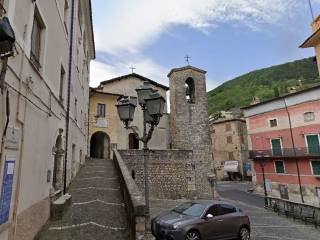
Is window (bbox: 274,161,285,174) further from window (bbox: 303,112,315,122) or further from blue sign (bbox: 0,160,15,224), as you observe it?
blue sign (bbox: 0,160,15,224)

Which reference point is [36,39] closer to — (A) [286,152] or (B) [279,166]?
(A) [286,152]

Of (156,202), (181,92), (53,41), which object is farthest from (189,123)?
(53,41)

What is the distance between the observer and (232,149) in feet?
137

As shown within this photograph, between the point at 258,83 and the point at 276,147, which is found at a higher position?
the point at 258,83

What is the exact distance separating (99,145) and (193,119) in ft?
33.8

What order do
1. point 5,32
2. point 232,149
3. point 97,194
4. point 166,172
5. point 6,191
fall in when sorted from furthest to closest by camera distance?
point 232,149 → point 166,172 → point 97,194 → point 6,191 → point 5,32

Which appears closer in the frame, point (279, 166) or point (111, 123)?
point (111, 123)

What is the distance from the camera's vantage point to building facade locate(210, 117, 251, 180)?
4100 cm

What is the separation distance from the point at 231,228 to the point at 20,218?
285 inches

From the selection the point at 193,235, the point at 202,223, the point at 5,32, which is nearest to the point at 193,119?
the point at 202,223

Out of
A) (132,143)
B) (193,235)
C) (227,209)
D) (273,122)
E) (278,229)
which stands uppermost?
(273,122)

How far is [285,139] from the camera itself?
25.1 m

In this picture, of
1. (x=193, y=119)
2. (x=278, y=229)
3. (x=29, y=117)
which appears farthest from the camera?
(x=193, y=119)

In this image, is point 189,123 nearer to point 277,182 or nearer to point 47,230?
point 277,182
